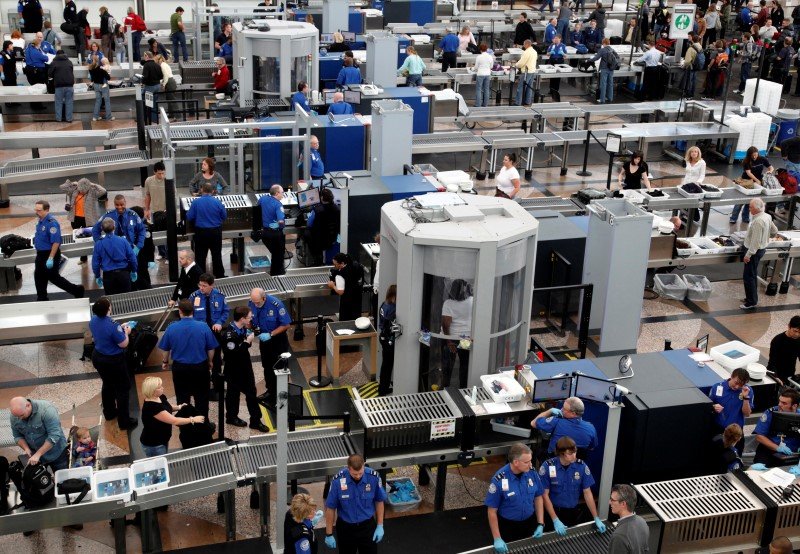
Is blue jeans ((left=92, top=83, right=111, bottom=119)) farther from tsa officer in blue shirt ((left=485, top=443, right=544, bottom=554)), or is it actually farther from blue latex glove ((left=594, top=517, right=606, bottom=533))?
blue latex glove ((left=594, top=517, right=606, bottom=533))

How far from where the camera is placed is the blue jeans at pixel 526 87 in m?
20.0

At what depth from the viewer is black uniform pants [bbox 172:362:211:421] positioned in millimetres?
8508

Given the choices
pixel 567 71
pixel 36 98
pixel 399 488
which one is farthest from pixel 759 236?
pixel 36 98

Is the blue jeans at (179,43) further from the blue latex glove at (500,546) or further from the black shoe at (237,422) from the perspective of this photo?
the blue latex glove at (500,546)

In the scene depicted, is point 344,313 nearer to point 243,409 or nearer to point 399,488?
point 243,409

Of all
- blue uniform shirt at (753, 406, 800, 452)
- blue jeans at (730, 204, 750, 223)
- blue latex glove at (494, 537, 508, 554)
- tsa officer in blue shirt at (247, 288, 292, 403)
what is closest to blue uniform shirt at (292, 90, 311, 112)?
blue jeans at (730, 204, 750, 223)

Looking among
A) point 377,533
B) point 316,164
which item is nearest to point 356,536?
point 377,533

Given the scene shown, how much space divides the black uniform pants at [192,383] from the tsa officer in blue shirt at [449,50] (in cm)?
1407

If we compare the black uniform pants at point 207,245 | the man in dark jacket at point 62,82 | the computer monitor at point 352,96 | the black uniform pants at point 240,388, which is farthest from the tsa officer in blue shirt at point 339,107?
the black uniform pants at point 240,388

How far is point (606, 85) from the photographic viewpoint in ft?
69.1

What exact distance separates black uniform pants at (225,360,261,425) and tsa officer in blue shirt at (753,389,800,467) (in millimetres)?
4330

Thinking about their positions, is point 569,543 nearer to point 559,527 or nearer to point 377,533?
point 559,527

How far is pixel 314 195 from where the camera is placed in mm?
12031

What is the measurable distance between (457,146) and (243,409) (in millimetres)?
7397
